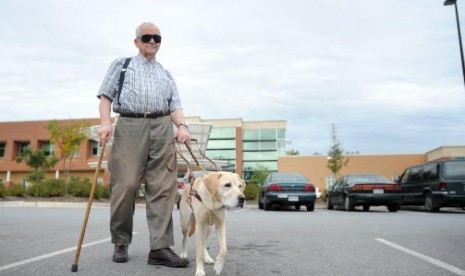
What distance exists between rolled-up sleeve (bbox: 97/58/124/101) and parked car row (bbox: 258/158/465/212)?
1273 cm

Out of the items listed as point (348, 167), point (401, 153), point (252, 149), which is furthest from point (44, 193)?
point (252, 149)

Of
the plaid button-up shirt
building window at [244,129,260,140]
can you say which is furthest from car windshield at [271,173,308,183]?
building window at [244,129,260,140]

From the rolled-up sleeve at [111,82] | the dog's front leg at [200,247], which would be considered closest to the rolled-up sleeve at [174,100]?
the rolled-up sleeve at [111,82]

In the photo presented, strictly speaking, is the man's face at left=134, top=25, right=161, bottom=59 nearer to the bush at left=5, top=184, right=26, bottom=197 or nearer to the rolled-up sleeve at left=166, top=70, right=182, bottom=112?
the rolled-up sleeve at left=166, top=70, right=182, bottom=112

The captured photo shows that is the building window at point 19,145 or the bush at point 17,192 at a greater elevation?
the building window at point 19,145

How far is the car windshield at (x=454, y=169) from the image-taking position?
50.6 ft

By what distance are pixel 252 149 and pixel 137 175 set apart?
77720 mm

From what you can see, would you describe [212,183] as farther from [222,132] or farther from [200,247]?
[222,132]

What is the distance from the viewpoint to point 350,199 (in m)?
16.8

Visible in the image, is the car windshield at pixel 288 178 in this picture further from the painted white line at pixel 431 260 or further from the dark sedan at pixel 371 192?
the painted white line at pixel 431 260

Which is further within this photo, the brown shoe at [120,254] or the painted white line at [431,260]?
the brown shoe at [120,254]

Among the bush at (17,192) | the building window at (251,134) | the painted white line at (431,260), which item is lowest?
the bush at (17,192)

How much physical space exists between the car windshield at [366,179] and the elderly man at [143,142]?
13.6 metres

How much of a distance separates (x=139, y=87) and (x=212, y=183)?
135cm
